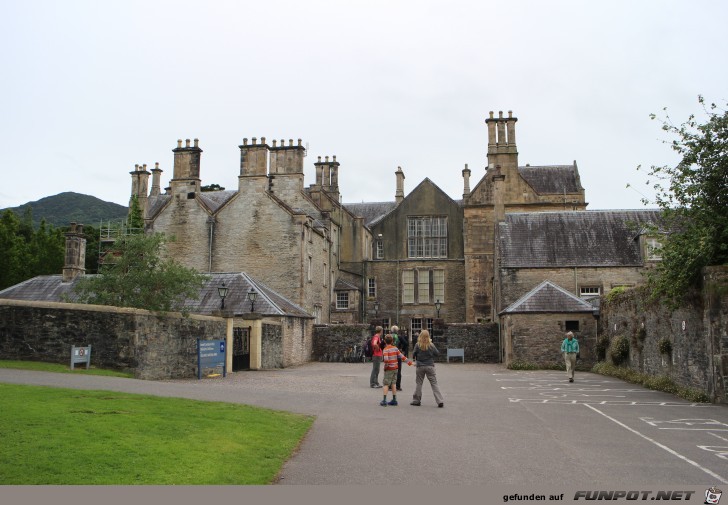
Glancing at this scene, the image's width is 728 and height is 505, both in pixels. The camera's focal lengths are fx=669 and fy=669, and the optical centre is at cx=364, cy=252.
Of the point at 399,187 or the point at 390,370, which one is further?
the point at 399,187

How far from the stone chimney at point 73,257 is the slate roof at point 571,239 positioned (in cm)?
2445

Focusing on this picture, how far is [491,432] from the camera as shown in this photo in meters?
11.9

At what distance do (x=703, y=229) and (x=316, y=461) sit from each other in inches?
492

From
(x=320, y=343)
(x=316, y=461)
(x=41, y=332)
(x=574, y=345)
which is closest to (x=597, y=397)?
(x=574, y=345)

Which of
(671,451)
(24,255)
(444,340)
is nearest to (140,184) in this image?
(24,255)

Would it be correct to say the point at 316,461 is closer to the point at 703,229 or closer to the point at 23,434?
the point at 23,434

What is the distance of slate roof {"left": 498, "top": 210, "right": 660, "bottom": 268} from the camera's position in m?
38.5

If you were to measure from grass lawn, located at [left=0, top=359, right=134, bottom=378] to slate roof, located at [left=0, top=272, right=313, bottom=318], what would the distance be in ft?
36.7

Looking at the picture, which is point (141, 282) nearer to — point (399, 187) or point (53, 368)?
point (53, 368)

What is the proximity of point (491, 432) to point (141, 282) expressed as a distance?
18.2m

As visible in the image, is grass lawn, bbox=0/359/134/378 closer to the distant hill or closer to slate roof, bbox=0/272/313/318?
slate roof, bbox=0/272/313/318

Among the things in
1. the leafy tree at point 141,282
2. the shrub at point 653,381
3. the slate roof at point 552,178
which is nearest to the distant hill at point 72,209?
the slate roof at point 552,178

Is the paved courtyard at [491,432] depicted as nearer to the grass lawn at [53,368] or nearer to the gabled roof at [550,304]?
the grass lawn at [53,368]

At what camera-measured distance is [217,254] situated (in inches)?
1601
